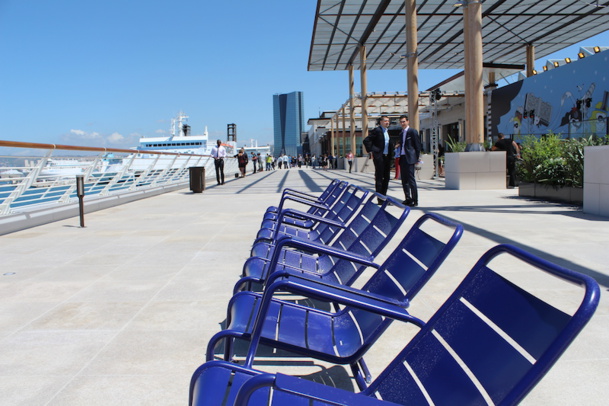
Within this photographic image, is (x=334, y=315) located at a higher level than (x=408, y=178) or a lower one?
lower

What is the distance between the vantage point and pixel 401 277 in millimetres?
2582

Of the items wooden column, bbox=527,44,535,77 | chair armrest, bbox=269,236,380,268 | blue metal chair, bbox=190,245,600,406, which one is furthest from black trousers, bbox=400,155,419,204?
wooden column, bbox=527,44,535,77

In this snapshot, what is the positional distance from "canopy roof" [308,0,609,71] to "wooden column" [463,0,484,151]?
5.97 metres

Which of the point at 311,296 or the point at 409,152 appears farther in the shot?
the point at 409,152

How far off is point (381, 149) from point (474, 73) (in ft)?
18.4

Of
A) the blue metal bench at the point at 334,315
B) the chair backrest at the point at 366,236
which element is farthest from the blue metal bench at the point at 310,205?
the blue metal bench at the point at 334,315

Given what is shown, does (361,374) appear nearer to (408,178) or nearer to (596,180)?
(596,180)

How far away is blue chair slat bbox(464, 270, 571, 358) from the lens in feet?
Result: 4.57

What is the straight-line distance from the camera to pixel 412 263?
2574 millimetres

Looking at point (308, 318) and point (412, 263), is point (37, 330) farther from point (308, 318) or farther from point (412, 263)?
point (412, 263)

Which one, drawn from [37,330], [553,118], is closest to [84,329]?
[37,330]

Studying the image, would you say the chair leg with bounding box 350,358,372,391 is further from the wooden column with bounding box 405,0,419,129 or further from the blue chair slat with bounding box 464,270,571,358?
the wooden column with bounding box 405,0,419,129

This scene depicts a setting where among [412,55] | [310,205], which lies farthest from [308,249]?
[412,55]

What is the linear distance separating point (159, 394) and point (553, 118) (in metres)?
23.0
